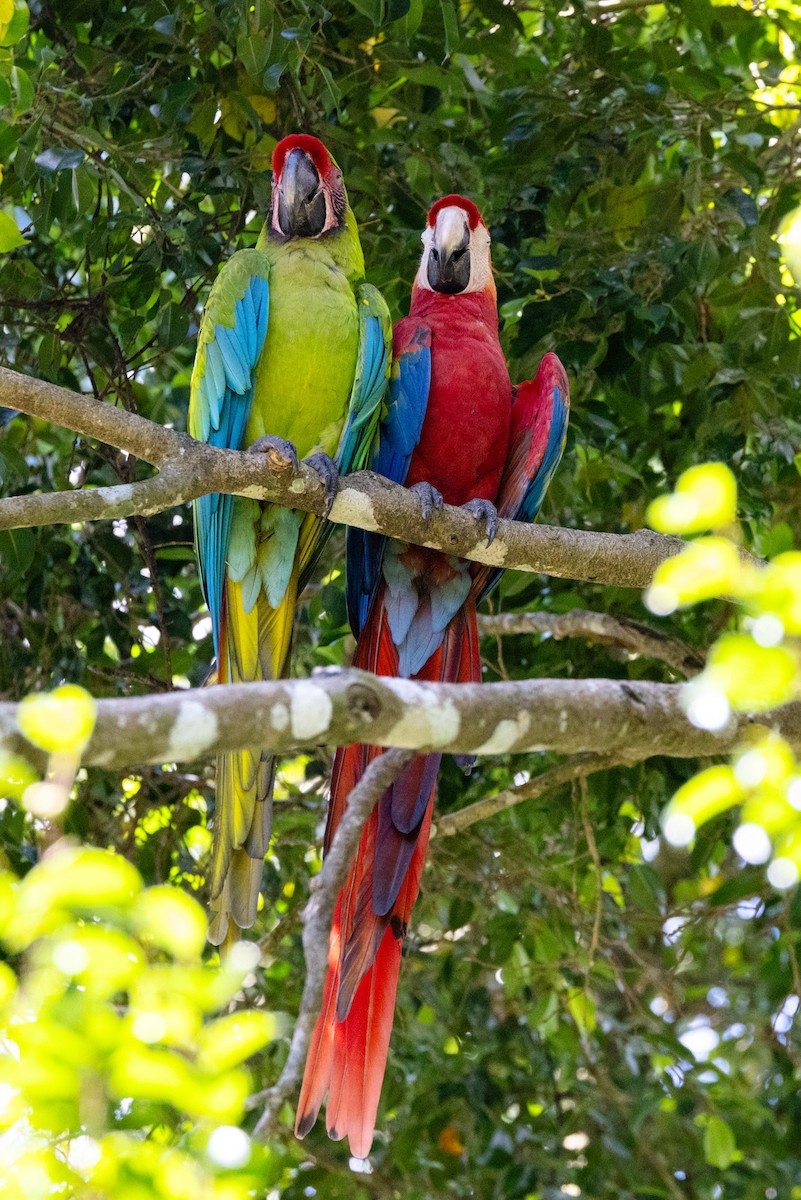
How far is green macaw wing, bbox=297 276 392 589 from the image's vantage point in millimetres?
2074

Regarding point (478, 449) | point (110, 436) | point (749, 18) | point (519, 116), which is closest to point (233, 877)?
point (110, 436)

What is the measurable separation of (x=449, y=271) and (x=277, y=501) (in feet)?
2.43

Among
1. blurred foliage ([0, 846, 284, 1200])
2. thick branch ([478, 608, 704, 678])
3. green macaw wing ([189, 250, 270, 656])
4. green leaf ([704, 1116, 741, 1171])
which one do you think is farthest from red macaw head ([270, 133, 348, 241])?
green leaf ([704, 1116, 741, 1171])

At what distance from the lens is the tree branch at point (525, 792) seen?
7.07 feet

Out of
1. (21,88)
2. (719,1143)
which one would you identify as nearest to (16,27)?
(21,88)

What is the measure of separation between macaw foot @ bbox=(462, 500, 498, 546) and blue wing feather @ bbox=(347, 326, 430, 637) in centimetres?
21

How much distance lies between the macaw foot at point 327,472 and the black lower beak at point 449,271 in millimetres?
491

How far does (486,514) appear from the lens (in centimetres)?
195

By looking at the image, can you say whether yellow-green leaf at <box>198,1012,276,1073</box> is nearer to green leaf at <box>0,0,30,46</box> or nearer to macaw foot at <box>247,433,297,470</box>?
macaw foot at <box>247,433,297,470</box>

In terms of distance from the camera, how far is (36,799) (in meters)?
0.83

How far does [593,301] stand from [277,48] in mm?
643

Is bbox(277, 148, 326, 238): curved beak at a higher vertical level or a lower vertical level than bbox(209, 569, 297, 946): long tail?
higher

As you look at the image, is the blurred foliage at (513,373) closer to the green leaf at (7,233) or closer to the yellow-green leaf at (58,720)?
the green leaf at (7,233)

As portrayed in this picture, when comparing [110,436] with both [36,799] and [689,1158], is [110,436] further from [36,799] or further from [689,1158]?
[689,1158]
